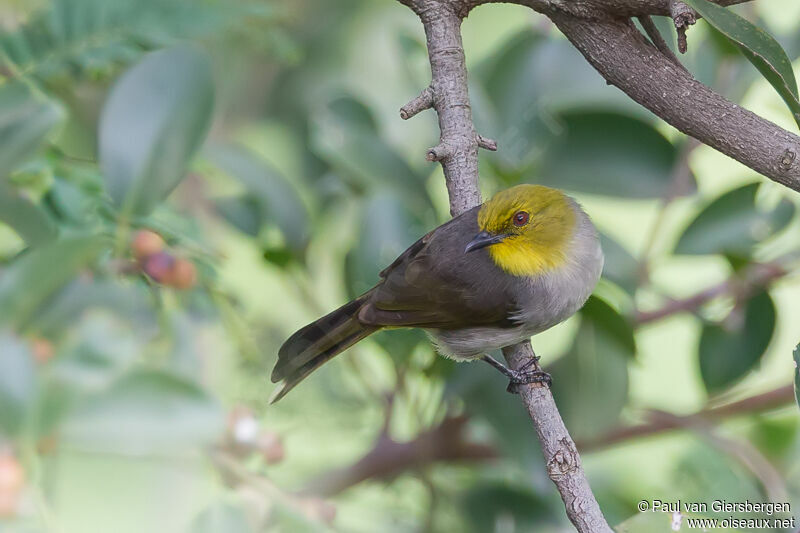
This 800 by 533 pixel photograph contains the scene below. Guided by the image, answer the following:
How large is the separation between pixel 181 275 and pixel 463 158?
2.07ft

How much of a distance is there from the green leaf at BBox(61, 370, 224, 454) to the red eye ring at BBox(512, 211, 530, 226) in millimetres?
1363

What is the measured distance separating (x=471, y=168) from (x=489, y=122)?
329 millimetres

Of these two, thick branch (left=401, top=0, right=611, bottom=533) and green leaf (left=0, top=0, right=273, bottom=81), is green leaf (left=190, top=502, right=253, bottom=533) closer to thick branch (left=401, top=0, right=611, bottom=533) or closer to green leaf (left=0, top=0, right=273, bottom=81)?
thick branch (left=401, top=0, right=611, bottom=533)

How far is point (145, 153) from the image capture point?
4.87 ft

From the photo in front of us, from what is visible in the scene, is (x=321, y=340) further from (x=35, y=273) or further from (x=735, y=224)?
(x=35, y=273)

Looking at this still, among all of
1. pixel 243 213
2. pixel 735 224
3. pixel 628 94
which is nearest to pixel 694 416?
pixel 735 224

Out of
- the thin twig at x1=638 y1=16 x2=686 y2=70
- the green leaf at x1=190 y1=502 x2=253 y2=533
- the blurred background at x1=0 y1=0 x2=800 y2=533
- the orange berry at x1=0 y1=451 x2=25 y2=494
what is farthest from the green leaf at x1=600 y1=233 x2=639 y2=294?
the orange berry at x1=0 y1=451 x2=25 y2=494

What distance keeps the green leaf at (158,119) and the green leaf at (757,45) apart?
87 cm

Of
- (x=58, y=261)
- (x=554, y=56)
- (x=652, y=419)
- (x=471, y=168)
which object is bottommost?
(x=58, y=261)

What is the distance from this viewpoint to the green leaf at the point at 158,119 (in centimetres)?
148

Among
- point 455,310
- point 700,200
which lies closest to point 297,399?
point 455,310

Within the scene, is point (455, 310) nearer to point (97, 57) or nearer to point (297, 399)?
point (297, 399)

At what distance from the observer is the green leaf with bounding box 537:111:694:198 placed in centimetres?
202

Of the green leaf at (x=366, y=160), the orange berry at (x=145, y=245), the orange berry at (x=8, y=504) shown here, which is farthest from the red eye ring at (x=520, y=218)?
the orange berry at (x=8, y=504)
